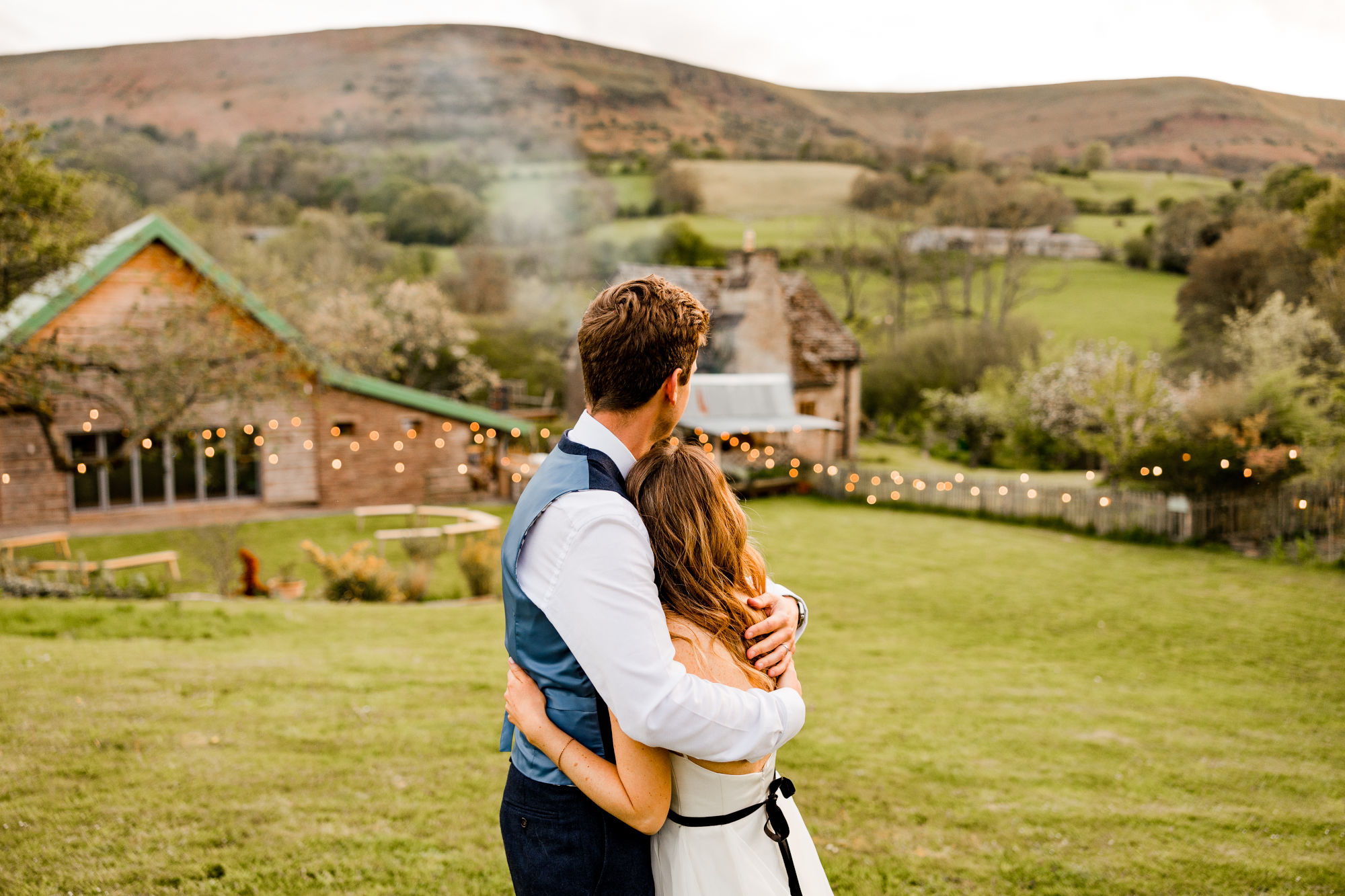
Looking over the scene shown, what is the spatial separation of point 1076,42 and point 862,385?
15.9 metres

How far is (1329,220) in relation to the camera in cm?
2855

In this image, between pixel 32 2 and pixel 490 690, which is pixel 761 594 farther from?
pixel 32 2

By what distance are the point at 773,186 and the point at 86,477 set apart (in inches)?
2437

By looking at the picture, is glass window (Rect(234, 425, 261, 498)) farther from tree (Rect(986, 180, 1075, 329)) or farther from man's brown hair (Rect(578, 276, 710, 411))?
tree (Rect(986, 180, 1075, 329))

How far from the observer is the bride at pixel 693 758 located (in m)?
1.92

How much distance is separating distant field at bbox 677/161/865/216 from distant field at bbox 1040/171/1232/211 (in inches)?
658

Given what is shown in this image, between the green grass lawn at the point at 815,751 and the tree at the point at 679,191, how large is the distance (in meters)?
60.2

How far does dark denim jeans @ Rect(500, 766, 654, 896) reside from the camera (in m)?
2.00

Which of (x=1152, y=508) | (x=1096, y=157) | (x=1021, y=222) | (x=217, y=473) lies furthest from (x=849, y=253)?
(x=217, y=473)

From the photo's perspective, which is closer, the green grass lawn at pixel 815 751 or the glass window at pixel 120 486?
the green grass lawn at pixel 815 751

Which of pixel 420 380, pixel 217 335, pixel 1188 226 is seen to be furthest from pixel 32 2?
pixel 1188 226

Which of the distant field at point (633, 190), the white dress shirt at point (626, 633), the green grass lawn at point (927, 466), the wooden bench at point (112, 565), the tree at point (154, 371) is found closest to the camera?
the white dress shirt at point (626, 633)

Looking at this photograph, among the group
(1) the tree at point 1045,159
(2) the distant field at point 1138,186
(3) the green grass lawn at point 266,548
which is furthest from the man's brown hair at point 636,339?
(1) the tree at point 1045,159

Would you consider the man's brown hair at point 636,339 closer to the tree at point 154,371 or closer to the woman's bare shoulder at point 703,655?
the woman's bare shoulder at point 703,655
